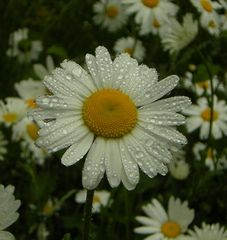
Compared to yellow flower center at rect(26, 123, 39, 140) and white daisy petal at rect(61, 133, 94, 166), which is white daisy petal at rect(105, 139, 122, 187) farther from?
yellow flower center at rect(26, 123, 39, 140)

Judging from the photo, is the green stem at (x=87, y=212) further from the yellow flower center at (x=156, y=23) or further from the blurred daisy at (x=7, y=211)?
the yellow flower center at (x=156, y=23)

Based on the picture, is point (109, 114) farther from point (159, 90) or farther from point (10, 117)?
point (10, 117)

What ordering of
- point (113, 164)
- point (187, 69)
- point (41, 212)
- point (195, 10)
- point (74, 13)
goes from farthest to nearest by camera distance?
1. point (74, 13)
2. point (187, 69)
3. point (195, 10)
4. point (41, 212)
5. point (113, 164)

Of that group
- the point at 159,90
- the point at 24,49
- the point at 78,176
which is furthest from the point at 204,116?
the point at 159,90

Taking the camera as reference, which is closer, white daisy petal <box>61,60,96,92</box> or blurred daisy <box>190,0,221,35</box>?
white daisy petal <box>61,60,96,92</box>

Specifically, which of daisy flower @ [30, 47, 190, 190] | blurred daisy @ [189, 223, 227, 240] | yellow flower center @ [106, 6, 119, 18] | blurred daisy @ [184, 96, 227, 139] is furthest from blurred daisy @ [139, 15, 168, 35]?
daisy flower @ [30, 47, 190, 190]

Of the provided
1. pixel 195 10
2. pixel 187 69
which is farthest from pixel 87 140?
pixel 187 69

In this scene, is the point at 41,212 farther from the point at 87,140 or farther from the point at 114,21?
the point at 114,21
